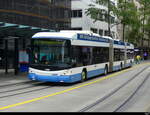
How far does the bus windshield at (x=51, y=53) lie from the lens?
57.8ft

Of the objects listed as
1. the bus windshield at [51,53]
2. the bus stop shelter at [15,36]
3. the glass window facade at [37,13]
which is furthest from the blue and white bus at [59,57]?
the glass window facade at [37,13]

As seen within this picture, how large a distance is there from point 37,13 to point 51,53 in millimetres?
18871

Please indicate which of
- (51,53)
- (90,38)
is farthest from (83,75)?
(51,53)

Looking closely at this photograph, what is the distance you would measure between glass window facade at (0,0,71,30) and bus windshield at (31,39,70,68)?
1253 centimetres

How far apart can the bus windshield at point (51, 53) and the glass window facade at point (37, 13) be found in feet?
41.1

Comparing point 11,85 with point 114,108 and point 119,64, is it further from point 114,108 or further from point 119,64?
point 119,64

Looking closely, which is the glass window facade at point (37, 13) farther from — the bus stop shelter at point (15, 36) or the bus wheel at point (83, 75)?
the bus wheel at point (83, 75)

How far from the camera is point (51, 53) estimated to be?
17.8 meters

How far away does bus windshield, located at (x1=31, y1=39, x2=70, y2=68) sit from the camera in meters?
17.6

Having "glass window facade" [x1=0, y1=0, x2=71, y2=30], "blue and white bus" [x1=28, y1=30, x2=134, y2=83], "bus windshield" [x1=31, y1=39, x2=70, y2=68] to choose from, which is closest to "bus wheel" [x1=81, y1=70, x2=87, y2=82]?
"blue and white bus" [x1=28, y1=30, x2=134, y2=83]

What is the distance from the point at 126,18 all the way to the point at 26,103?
44.5 m

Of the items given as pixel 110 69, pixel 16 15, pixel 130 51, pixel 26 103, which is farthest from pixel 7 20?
pixel 26 103

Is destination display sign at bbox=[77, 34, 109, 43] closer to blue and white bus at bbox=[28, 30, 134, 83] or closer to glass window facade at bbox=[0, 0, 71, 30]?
blue and white bus at bbox=[28, 30, 134, 83]

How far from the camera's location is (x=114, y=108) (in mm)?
11016
